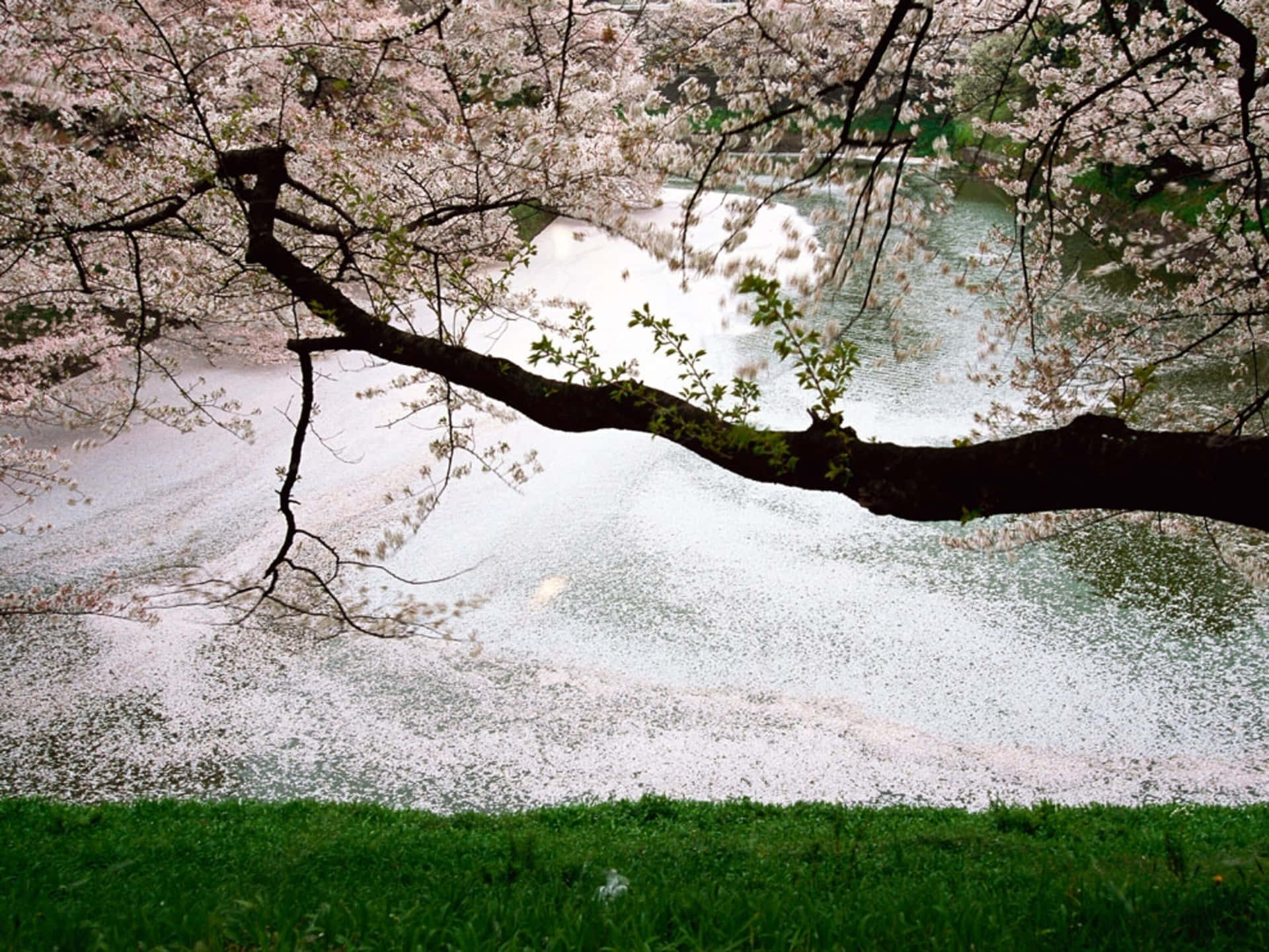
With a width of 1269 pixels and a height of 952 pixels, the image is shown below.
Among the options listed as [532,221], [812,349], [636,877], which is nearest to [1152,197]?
[532,221]

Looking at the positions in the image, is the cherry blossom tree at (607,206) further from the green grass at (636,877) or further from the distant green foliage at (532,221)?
the distant green foliage at (532,221)

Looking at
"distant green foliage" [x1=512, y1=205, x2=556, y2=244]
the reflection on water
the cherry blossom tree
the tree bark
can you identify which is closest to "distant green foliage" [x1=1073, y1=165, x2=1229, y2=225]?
the cherry blossom tree

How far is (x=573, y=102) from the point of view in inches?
269

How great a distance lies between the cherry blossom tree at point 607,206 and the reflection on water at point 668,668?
57 cm

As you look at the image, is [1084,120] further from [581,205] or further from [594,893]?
[594,893]

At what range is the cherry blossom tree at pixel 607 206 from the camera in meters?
2.18

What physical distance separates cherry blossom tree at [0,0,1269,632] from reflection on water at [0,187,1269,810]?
57 centimetres

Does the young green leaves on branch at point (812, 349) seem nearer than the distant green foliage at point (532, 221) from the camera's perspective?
Yes

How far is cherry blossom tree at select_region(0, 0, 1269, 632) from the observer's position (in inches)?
85.8

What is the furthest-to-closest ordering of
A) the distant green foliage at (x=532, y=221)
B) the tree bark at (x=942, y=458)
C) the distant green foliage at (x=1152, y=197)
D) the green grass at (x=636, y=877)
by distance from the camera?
1. the distant green foliage at (x=532, y=221)
2. the distant green foliage at (x=1152, y=197)
3. the tree bark at (x=942, y=458)
4. the green grass at (x=636, y=877)

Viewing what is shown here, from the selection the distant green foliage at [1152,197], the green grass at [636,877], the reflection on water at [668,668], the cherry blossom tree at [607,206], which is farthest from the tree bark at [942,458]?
the distant green foliage at [1152,197]

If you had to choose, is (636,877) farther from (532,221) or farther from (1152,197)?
(532,221)

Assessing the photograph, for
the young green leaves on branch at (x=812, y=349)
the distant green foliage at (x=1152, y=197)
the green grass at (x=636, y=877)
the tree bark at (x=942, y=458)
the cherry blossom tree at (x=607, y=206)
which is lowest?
the green grass at (x=636, y=877)

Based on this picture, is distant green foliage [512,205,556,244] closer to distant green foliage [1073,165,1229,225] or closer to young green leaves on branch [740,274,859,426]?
distant green foliage [1073,165,1229,225]
